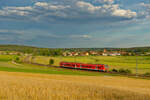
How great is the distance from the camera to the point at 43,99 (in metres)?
5.72

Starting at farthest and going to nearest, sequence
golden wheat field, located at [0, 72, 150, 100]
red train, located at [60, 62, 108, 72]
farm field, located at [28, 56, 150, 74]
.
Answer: farm field, located at [28, 56, 150, 74] < red train, located at [60, 62, 108, 72] < golden wheat field, located at [0, 72, 150, 100]

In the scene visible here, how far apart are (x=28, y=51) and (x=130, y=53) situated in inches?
3899

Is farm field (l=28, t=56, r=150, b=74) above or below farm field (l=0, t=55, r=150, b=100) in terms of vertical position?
below

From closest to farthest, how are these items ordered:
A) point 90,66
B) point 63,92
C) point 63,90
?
1. point 63,92
2. point 63,90
3. point 90,66

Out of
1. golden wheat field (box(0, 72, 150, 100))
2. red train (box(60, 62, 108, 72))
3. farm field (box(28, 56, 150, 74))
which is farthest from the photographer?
farm field (box(28, 56, 150, 74))

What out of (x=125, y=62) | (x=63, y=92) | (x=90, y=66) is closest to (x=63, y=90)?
(x=63, y=92)

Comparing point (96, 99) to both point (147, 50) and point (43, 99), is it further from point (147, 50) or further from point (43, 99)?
point (147, 50)

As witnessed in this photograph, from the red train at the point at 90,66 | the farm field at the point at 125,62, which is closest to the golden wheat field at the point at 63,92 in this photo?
the red train at the point at 90,66

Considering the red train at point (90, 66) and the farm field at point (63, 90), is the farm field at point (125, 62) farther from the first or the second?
the farm field at point (63, 90)

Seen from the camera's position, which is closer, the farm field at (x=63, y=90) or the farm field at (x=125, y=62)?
the farm field at (x=63, y=90)

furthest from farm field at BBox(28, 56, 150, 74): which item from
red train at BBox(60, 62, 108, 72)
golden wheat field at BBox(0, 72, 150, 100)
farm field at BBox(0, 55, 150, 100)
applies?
golden wheat field at BBox(0, 72, 150, 100)

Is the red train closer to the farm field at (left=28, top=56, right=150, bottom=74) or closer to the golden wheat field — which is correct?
the farm field at (left=28, top=56, right=150, bottom=74)

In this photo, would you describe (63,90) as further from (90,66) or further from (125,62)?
(125,62)

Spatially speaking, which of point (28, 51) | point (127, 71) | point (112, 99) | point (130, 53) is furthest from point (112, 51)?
point (112, 99)
